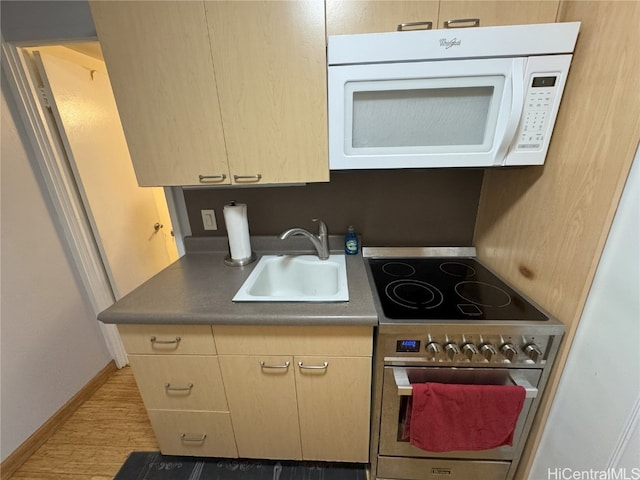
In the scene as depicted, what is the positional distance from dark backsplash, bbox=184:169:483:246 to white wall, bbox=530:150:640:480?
2.15 ft

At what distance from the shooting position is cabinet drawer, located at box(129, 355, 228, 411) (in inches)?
38.4

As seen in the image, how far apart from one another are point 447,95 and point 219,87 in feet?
2.72

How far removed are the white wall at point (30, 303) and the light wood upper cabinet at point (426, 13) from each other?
167 cm

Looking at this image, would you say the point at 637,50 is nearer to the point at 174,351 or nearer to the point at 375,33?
the point at 375,33

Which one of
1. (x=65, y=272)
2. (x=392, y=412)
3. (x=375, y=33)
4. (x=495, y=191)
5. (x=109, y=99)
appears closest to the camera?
(x=375, y=33)

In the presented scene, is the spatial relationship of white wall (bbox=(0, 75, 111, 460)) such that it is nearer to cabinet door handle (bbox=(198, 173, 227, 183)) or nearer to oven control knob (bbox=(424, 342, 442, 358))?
cabinet door handle (bbox=(198, 173, 227, 183))

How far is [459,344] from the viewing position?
2.74 feet

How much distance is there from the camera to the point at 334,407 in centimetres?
101

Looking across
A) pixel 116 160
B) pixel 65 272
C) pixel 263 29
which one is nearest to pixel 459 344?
pixel 263 29

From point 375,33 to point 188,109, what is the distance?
0.73 meters

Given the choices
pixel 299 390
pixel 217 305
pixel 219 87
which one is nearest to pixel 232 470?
pixel 299 390

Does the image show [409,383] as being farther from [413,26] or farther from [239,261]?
[413,26]

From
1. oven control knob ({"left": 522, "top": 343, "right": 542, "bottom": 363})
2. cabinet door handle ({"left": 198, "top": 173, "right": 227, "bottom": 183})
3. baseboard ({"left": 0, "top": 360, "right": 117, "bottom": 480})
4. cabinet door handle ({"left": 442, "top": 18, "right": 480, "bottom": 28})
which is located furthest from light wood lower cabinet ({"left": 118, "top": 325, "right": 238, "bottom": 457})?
cabinet door handle ({"left": 442, "top": 18, "right": 480, "bottom": 28})

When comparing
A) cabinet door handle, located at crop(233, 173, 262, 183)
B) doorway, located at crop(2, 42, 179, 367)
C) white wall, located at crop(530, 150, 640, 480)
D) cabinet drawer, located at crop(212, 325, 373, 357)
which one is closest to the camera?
white wall, located at crop(530, 150, 640, 480)
